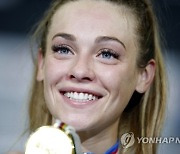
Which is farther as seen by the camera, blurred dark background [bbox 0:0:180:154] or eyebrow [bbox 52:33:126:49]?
blurred dark background [bbox 0:0:180:154]

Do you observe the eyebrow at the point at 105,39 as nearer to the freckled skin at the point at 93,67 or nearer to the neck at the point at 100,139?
the freckled skin at the point at 93,67

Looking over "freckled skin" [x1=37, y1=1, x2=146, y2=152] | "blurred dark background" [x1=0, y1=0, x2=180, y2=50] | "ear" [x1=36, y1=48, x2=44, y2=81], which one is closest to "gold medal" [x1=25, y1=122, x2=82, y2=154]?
"freckled skin" [x1=37, y1=1, x2=146, y2=152]

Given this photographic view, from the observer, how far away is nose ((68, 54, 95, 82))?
781 mm

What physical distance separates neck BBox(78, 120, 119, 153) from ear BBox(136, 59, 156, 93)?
8cm

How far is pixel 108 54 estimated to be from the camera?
0.83 meters

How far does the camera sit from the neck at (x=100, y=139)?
0.83 meters

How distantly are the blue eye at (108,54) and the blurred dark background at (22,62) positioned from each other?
6.9 inches

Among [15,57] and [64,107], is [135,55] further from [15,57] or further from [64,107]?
[15,57]

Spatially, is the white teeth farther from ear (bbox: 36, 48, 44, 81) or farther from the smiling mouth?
ear (bbox: 36, 48, 44, 81)

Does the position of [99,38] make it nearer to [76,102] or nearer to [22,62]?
[76,102]

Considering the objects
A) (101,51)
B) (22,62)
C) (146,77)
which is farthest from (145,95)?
(22,62)

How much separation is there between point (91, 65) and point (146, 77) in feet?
0.45

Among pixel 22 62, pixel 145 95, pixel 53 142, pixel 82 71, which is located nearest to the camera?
pixel 53 142

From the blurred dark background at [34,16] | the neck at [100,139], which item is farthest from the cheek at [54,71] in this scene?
the blurred dark background at [34,16]
